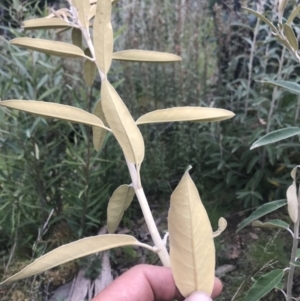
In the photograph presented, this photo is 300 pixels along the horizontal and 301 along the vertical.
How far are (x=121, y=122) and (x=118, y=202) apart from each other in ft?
0.69

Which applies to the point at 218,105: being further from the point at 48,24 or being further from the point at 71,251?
the point at 71,251

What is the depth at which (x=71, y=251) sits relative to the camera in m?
0.63

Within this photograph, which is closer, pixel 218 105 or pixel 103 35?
pixel 103 35

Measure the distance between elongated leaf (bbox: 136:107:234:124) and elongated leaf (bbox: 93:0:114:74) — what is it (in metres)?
0.12

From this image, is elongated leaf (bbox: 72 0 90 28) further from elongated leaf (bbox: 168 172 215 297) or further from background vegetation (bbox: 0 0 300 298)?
background vegetation (bbox: 0 0 300 298)

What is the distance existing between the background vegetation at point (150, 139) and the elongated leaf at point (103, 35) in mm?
773

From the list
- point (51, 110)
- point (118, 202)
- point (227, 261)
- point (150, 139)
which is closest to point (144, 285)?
point (118, 202)

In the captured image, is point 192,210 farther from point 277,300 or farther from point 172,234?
point 277,300

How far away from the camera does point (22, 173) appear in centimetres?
167

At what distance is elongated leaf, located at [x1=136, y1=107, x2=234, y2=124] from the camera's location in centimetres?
73

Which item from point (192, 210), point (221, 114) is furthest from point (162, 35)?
point (192, 210)

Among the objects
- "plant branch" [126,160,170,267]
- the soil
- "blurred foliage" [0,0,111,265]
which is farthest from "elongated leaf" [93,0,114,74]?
the soil

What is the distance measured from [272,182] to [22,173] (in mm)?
1029

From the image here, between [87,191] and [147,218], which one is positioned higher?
[147,218]
